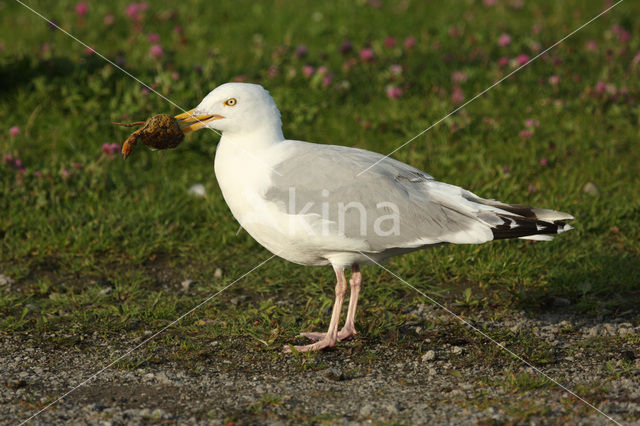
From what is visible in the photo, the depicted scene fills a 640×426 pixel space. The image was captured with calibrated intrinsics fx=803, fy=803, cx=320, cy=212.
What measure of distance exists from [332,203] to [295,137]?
9.97ft

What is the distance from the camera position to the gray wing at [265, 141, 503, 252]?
14.8 feet

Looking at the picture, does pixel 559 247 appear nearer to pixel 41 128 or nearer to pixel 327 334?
pixel 327 334

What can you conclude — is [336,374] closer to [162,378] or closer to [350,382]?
[350,382]

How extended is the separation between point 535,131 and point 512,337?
3.23m

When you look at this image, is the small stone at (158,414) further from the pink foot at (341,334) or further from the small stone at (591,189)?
the small stone at (591,189)

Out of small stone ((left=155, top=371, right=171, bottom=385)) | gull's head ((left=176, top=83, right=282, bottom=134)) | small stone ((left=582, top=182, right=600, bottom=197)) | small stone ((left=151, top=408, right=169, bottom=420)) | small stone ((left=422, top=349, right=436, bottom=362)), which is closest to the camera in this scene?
small stone ((left=151, top=408, right=169, bottom=420))

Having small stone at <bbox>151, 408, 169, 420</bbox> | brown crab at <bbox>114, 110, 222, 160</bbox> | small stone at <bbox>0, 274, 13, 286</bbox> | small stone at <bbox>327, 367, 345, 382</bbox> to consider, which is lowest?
small stone at <bbox>151, 408, 169, 420</bbox>

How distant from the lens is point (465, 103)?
306 inches

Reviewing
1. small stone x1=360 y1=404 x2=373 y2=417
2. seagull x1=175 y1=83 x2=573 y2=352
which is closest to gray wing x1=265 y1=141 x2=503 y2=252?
seagull x1=175 y1=83 x2=573 y2=352

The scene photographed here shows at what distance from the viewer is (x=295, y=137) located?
7496mm

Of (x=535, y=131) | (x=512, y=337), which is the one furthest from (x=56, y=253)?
(x=535, y=131)

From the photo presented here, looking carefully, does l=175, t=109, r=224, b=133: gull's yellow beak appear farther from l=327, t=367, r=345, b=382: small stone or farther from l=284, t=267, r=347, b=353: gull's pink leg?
l=327, t=367, r=345, b=382: small stone

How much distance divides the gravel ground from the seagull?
38 centimetres

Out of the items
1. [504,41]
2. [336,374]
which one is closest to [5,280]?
[336,374]
